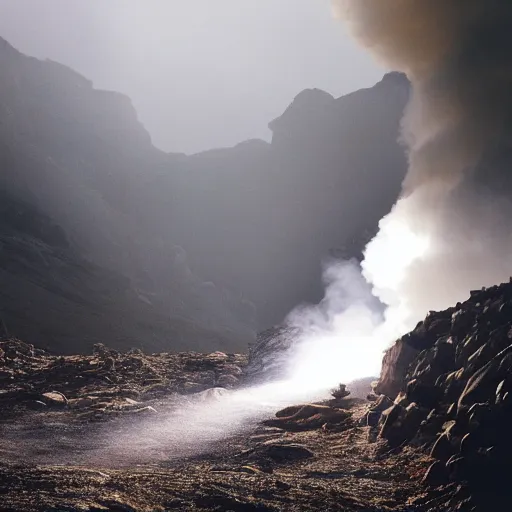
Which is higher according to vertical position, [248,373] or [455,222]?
[455,222]

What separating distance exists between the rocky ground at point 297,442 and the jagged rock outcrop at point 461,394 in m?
0.04

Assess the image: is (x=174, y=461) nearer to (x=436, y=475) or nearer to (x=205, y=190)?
(x=436, y=475)

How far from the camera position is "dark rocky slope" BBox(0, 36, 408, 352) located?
10069 centimetres

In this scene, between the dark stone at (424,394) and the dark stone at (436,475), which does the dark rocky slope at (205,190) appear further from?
the dark stone at (436,475)

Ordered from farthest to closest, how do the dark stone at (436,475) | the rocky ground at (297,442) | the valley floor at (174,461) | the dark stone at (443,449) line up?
the dark stone at (443,449) → the dark stone at (436,475) → the rocky ground at (297,442) → the valley floor at (174,461)

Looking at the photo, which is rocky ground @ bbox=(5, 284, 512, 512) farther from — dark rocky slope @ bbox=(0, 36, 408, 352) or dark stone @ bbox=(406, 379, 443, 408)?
dark rocky slope @ bbox=(0, 36, 408, 352)

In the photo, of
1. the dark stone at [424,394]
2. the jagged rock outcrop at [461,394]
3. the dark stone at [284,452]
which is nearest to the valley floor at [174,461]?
the dark stone at [284,452]

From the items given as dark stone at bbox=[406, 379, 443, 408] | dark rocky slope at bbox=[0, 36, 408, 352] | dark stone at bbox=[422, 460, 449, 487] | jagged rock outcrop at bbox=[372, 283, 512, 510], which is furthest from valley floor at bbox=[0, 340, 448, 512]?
dark rocky slope at bbox=[0, 36, 408, 352]

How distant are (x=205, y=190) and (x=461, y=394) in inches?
4571

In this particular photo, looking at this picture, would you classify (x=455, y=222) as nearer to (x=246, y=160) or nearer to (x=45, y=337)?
(x=45, y=337)

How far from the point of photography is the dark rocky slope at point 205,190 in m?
101

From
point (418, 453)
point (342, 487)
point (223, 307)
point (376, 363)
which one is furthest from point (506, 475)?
point (223, 307)

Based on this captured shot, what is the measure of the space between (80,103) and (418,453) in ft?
436

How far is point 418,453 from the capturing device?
15.6 m
